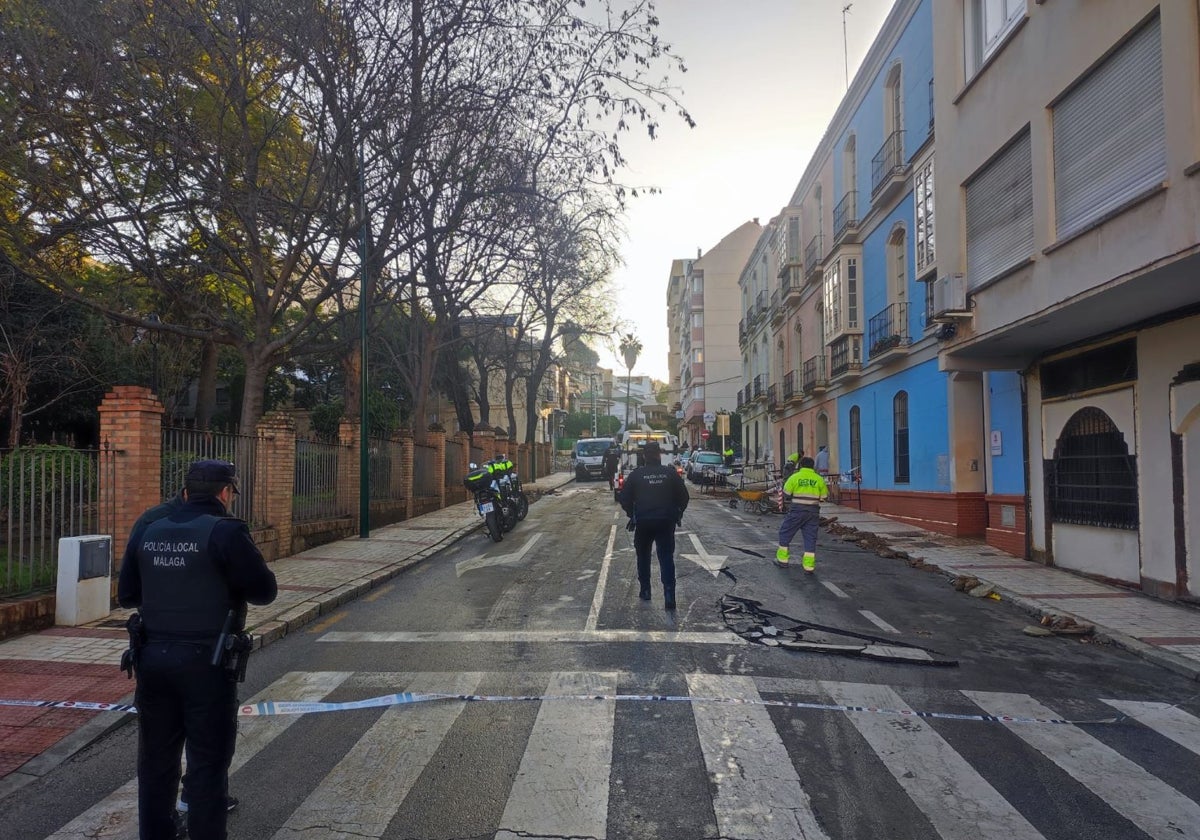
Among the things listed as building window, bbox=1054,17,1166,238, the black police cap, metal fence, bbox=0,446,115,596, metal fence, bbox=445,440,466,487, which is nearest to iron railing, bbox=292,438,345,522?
metal fence, bbox=0,446,115,596

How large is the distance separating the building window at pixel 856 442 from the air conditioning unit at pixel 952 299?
10.4 m

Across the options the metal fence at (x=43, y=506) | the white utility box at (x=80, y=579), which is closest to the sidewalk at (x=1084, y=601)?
the white utility box at (x=80, y=579)

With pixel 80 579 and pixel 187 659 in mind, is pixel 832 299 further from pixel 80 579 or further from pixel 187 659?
pixel 187 659

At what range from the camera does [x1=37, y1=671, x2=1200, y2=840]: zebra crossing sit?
386cm

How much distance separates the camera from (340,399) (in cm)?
3300

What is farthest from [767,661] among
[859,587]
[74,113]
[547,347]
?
[547,347]

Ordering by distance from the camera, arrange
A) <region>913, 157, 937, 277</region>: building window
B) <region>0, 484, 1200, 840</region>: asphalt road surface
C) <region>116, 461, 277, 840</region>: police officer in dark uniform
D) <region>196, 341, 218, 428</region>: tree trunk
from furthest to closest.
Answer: <region>196, 341, 218, 428</region>: tree trunk, <region>913, 157, 937, 277</region>: building window, <region>0, 484, 1200, 840</region>: asphalt road surface, <region>116, 461, 277, 840</region>: police officer in dark uniform

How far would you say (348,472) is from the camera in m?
16.2

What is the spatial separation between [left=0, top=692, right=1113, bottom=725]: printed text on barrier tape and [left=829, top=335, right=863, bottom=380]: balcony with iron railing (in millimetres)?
17425

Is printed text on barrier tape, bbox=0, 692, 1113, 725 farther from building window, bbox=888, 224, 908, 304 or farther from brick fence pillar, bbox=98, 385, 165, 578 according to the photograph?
building window, bbox=888, 224, 908, 304

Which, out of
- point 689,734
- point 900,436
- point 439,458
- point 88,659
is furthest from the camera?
point 439,458

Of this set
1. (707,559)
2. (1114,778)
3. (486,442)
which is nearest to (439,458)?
(486,442)

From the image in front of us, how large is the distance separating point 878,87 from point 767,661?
18090 mm

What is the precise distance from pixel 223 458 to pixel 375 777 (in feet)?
25.8
